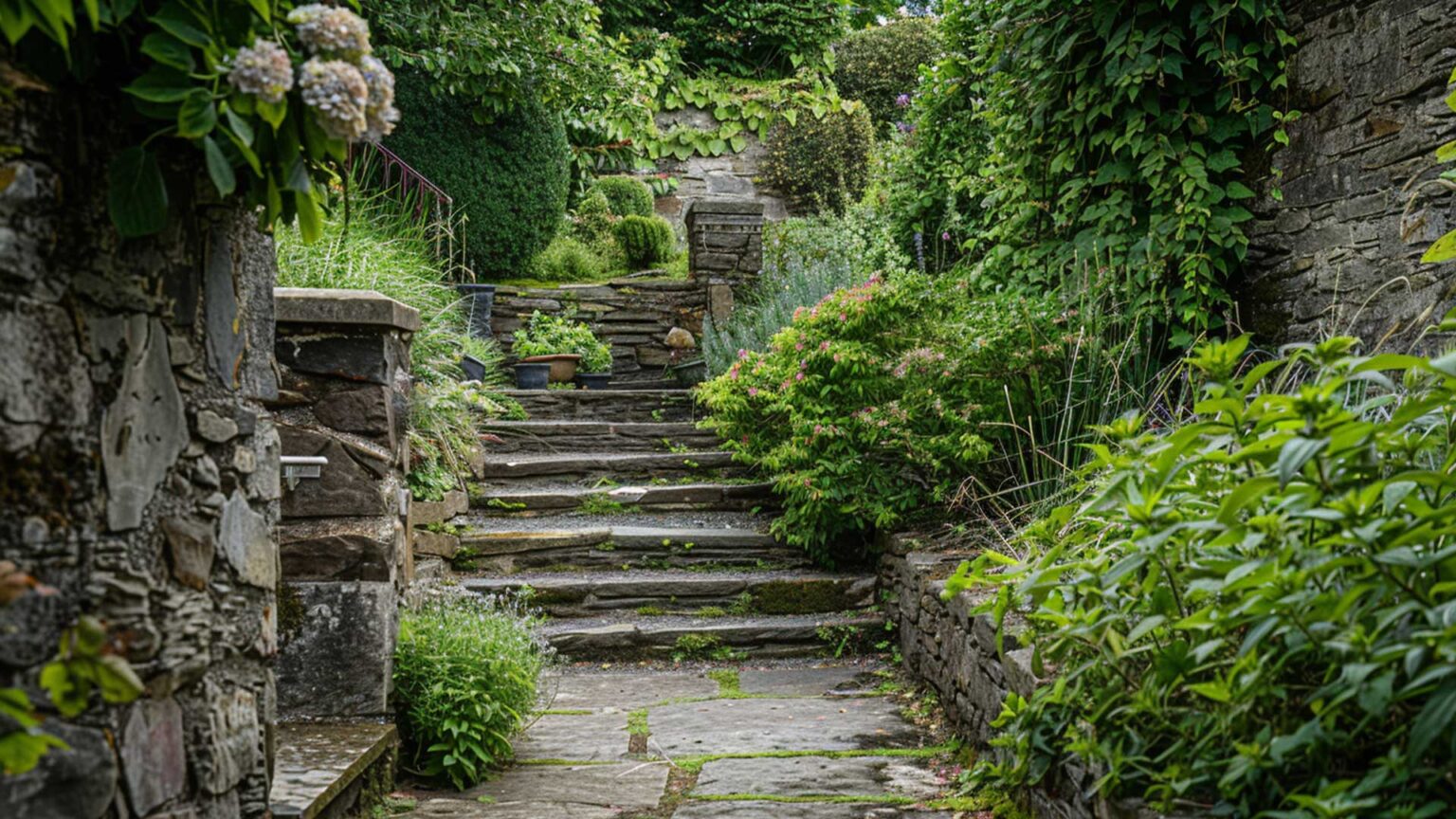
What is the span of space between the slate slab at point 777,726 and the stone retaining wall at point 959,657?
0.22 metres

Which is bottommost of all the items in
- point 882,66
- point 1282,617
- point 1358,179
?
point 1282,617

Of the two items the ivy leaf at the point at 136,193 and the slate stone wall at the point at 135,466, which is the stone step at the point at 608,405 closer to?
the slate stone wall at the point at 135,466

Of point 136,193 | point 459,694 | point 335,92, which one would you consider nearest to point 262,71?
point 335,92

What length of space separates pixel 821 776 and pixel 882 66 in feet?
41.2

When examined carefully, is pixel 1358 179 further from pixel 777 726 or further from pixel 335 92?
pixel 335 92

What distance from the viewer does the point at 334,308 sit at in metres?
3.08

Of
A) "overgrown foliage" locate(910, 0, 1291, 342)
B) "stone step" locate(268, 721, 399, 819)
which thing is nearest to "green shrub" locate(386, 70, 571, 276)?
"overgrown foliage" locate(910, 0, 1291, 342)

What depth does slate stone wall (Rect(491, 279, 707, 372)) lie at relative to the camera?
8.97 m

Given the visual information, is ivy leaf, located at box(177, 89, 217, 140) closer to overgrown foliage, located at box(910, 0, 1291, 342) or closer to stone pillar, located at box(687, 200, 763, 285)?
overgrown foliage, located at box(910, 0, 1291, 342)

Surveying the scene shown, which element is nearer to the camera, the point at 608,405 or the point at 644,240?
the point at 608,405

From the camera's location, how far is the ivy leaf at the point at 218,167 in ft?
4.62

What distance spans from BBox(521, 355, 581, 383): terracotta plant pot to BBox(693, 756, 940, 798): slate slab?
5.18 metres

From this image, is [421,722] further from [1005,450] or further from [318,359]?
[1005,450]

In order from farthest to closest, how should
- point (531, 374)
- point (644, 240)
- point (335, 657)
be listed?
point (644, 240) < point (531, 374) < point (335, 657)
